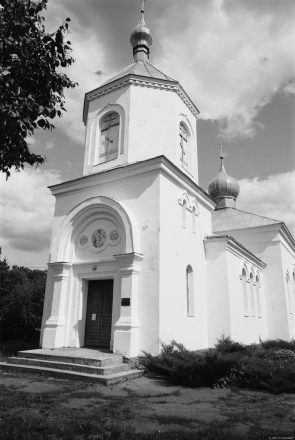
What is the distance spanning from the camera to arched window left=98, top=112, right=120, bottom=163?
1291 centimetres

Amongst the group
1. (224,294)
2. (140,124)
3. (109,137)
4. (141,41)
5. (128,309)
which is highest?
(141,41)

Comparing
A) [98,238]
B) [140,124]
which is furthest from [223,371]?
[140,124]

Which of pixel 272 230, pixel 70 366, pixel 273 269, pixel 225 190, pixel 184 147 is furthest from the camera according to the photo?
pixel 225 190

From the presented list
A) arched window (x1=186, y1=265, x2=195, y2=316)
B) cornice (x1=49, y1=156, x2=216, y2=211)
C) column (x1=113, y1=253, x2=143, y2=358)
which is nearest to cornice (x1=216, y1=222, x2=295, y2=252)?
cornice (x1=49, y1=156, x2=216, y2=211)

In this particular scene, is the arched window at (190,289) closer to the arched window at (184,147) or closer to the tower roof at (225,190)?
the arched window at (184,147)

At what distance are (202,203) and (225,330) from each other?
5.07m

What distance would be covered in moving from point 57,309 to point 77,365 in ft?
10.0

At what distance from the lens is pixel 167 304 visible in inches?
392

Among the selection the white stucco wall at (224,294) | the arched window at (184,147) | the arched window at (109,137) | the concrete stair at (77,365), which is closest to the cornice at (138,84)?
the arched window at (109,137)

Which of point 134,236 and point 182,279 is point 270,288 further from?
point 134,236

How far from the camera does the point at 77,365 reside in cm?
838

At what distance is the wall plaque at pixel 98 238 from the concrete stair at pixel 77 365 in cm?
346

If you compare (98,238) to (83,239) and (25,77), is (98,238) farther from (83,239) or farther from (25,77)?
(25,77)

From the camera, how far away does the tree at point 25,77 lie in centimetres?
519
